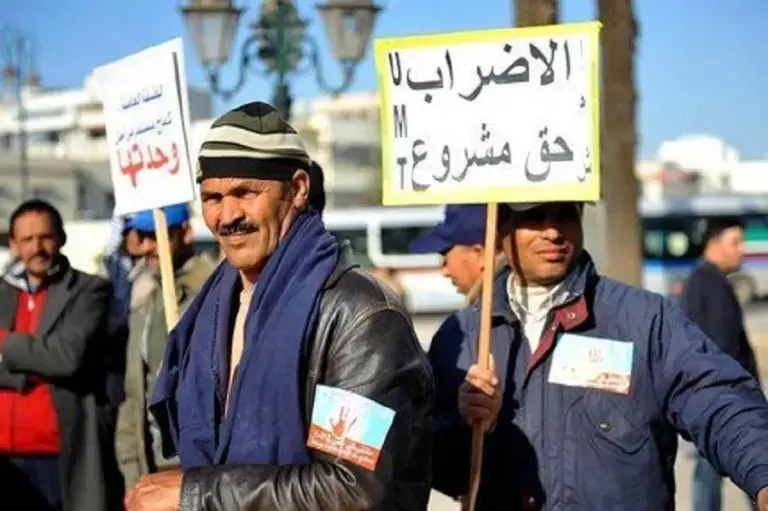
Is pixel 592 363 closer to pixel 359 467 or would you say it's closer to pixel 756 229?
pixel 359 467

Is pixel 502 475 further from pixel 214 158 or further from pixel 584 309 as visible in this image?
pixel 214 158

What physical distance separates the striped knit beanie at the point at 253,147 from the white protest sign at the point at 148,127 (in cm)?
155

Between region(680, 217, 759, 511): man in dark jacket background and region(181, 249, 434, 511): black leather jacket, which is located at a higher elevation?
region(181, 249, 434, 511): black leather jacket

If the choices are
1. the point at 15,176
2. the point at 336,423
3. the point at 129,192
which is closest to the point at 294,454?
the point at 336,423

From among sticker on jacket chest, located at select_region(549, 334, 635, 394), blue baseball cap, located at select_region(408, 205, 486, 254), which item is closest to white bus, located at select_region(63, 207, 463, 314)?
A: blue baseball cap, located at select_region(408, 205, 486, 254)

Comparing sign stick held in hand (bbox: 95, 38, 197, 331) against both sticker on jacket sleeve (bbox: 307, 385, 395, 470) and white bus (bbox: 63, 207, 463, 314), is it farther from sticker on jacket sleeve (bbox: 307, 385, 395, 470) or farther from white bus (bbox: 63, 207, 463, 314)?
white bus (bbox: 63, 207, 463, 314)

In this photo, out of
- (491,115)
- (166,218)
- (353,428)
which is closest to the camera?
(353,428)

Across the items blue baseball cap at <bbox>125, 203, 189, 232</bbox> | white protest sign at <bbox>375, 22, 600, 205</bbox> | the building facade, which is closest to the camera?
white protest sign at <bbox>375, 22, 600, 205</bbox>

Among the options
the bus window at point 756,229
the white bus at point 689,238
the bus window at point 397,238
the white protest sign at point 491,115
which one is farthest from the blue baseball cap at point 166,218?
the bus window at point 756,229

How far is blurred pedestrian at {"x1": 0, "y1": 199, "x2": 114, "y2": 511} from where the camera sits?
211 inches

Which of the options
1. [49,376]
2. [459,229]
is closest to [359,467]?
[459,229]

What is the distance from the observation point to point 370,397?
8.21ft

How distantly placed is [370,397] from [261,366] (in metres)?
0.23

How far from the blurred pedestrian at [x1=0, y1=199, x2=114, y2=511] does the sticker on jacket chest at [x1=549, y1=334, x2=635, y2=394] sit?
8.46 feet
